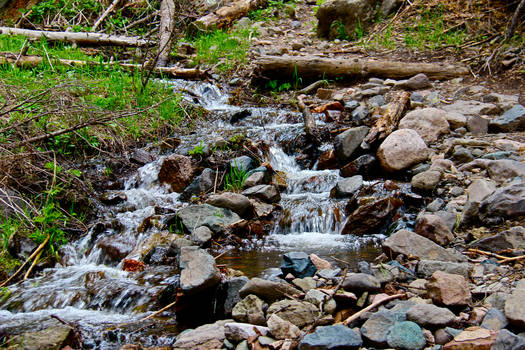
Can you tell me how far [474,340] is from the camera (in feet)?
5.77

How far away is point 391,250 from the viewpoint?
2.95 metres

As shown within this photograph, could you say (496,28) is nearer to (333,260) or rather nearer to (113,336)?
(333,260)

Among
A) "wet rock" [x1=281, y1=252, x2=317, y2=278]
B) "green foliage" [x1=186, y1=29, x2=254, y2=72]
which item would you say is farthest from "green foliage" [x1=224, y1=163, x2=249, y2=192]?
"green foliage" [x1=186, y1=29, x2=254, y2=72]

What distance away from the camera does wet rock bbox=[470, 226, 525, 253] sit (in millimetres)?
2742

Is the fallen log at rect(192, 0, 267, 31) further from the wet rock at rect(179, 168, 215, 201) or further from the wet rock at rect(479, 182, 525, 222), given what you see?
the wet rock at rect(479, 182, 525, 222)

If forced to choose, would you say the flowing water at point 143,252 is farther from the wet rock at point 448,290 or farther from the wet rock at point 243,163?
the wet rock at point 448,290

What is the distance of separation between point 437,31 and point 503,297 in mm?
6510

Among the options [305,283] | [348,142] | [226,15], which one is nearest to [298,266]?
[305,283]

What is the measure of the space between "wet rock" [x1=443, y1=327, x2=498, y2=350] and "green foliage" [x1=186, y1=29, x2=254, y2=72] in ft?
22.7

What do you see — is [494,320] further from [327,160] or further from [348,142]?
[327,160]

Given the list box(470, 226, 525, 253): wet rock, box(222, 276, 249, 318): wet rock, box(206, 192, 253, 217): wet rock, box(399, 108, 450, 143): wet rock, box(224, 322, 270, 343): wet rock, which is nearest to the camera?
box(224, 322, 270, 343): wet rock

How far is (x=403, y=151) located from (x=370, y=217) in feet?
3.28

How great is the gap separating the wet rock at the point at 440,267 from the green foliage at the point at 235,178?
2380 mm

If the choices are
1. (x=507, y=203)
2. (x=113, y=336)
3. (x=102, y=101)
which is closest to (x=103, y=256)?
(x=113, y=336)
